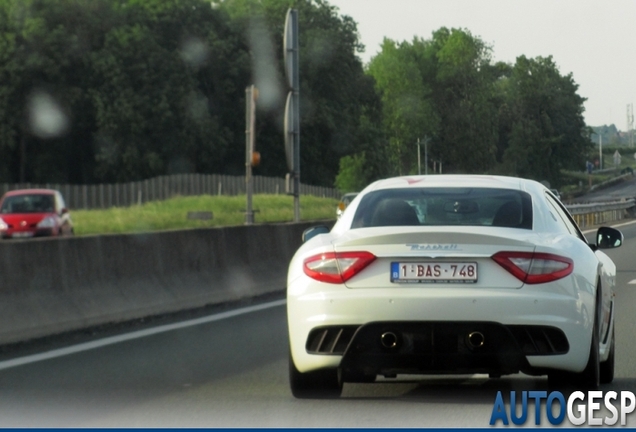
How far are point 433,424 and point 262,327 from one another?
6297mm

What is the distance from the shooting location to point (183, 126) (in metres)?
84.9

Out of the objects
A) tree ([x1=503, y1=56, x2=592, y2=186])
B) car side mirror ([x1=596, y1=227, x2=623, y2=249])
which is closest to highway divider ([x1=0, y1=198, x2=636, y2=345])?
car side mirror ([x1=596, y1=227, x2=623, y2=249])

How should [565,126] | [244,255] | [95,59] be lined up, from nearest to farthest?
1. [244,255]
2. [95,59]
3. [565,126]

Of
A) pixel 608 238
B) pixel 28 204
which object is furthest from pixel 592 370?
pixel 28 204

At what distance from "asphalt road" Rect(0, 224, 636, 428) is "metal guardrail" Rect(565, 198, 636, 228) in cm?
3149

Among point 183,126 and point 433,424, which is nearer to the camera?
point 433,424

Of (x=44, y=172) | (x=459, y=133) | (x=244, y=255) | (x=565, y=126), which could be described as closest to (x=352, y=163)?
(x=459, y=133)

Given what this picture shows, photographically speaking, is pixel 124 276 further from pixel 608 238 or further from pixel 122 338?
pixel 608 238

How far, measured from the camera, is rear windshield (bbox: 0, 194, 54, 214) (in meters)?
36.9

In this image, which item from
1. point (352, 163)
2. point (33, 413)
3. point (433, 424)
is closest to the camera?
point (433, 424)

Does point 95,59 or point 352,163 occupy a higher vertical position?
point 95,59

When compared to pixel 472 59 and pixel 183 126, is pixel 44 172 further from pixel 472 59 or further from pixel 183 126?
pixel 472 59

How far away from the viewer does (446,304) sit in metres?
8.00

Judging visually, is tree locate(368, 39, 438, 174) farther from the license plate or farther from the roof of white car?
the license plate
